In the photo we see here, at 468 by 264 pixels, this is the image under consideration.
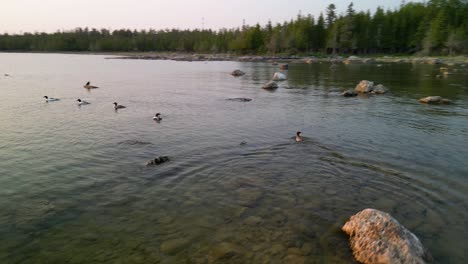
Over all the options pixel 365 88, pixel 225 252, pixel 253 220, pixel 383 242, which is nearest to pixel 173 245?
pixel 225 252

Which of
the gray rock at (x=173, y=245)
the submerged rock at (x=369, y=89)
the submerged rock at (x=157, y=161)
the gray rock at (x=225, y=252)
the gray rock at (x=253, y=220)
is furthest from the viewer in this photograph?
the submerged rock at (x=369, y=89)

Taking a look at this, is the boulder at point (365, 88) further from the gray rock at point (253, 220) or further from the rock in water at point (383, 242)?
the gray rock at point (253, 220)

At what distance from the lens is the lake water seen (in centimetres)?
984

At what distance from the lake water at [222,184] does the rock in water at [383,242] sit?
0.50m

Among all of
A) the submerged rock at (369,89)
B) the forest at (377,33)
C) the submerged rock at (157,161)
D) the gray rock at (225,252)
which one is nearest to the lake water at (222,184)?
the gray rock at (225,252)

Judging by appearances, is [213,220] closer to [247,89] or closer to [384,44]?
[247,89]

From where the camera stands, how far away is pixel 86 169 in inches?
629

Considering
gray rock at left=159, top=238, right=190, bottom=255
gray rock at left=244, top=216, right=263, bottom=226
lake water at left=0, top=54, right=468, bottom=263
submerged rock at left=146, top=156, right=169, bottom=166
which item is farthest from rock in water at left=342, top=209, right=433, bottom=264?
submerged rock at left=146, top=156, right=169, bottom=166

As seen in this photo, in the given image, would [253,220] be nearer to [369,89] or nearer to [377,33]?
[369,89]

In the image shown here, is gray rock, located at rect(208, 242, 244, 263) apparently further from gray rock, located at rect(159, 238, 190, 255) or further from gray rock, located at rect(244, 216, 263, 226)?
gray rock, located at rect(244, 216, 263, 226)

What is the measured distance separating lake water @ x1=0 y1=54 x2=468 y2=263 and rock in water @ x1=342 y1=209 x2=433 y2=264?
1.63 feet

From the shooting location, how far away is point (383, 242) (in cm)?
919

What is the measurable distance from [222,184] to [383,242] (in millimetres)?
7052

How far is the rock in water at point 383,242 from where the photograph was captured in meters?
8.77
